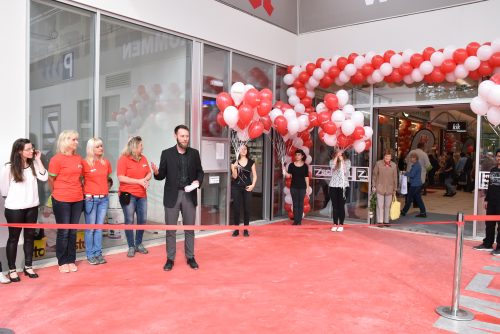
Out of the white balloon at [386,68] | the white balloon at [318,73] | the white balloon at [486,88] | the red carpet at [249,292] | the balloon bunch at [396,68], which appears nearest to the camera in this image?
the red carpet at [249,292]

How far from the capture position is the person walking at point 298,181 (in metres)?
7.12

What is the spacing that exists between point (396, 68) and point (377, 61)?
338 mm

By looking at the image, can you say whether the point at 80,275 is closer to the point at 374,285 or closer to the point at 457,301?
the point at 374,285

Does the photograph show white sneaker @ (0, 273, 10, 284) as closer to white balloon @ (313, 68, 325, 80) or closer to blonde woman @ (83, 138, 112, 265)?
blonde woman @ (83, 138, 112, 265)

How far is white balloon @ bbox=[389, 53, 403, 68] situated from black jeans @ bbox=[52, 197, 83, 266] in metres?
5.28

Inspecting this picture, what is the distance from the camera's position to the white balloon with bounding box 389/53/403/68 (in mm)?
6887

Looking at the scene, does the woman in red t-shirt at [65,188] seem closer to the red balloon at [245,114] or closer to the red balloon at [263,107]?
the red balloon at [245,114]

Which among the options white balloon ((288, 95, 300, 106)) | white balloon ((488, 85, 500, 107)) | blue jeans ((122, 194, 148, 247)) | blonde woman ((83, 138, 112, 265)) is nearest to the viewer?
blonde woman ((83, 138, 112, 265))

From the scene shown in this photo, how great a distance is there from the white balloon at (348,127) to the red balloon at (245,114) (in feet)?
5.13

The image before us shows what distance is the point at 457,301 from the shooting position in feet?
11.5

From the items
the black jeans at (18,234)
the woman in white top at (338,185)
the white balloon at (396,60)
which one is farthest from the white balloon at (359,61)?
the black jeans at (18,234)

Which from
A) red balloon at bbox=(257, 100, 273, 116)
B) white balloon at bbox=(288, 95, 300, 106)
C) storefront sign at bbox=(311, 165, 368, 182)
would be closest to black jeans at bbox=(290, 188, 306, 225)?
storefront sign at bbox=(311, 165, 368, 182)

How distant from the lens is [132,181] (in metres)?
5.15

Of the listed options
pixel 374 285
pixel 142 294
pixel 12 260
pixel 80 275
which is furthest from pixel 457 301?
pixel 12 260
